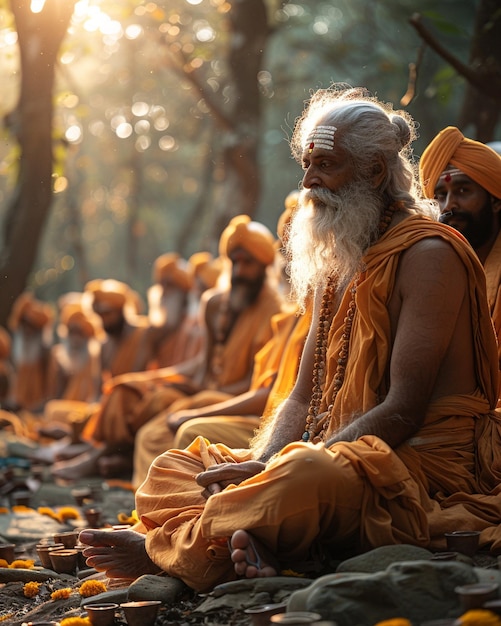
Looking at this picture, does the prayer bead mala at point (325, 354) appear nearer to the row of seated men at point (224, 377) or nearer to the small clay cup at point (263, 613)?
the row of seated men at point (224, 377)

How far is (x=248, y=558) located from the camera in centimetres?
429

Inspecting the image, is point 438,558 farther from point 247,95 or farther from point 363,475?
point 247,95

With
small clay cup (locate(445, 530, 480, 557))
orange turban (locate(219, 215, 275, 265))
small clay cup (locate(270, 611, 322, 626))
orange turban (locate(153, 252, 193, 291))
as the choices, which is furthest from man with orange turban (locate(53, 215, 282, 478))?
small clay cup (locate(270, 611, 322, 626))

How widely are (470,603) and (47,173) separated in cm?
817

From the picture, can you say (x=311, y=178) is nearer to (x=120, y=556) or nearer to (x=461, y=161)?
(x=461, y=161)

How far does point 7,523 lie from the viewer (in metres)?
7.36

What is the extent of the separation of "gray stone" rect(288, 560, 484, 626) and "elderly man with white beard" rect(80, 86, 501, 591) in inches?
Result: 18.6

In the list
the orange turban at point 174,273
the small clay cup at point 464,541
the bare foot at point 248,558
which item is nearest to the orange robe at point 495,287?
the small clay cup at point 464,541

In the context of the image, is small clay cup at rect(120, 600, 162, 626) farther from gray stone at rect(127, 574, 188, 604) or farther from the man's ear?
the man's ear

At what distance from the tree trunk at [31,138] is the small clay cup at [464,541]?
19.3 feet

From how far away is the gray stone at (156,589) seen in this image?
4.51 m

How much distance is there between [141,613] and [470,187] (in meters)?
2.86

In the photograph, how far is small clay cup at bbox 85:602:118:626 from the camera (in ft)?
14.1

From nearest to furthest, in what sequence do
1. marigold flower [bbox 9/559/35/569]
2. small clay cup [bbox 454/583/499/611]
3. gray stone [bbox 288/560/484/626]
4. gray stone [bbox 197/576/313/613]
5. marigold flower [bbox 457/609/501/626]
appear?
marigold flower [bbox 457/609/501/626] → small clay cup [bbox 454/583/499/611] → gray stone [bbox 288/560/484/626] → gray stone [bbox 197/576/313/613] → marigold flower [bbox 9/559/35/569]
